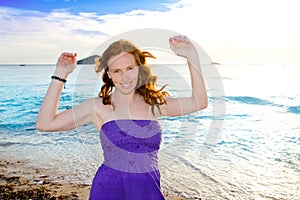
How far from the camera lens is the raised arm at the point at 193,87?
2.26m

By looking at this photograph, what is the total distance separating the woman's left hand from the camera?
2255 millimetres

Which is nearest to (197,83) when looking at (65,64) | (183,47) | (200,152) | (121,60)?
(183,47)

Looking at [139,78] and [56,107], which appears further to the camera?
[139,78]

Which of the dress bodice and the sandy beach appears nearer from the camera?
the dress bodice

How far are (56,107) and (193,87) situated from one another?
883mm

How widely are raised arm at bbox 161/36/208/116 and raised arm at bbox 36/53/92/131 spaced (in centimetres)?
64

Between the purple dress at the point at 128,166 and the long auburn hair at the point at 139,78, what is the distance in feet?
0.86

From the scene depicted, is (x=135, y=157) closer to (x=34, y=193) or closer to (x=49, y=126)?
(x=49, y=126)

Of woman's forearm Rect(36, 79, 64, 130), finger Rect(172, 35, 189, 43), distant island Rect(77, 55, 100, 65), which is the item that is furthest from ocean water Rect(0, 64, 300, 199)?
finger Rect(172, 35, 189, 43)

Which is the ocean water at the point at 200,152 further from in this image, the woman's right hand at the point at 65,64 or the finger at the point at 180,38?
the finger at the point at 180,38

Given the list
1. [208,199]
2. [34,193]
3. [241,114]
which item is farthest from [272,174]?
[241,114]

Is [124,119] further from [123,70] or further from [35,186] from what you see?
[35,186]

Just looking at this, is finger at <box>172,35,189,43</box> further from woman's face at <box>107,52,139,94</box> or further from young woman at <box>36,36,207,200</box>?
woman's face at <box>107,52,139,94</box>

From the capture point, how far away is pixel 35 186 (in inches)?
232
